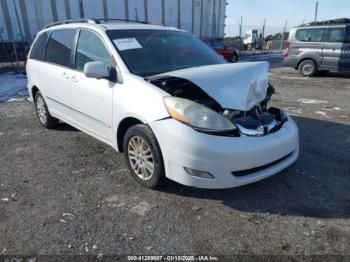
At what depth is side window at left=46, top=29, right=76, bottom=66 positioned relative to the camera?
4.10 m

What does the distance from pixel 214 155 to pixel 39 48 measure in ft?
A: 12.8

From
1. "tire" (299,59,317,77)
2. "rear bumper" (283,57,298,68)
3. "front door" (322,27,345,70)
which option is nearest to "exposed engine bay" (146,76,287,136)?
"front door" (322,27,345,70)

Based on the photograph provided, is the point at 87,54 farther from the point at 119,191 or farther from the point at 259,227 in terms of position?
the point at 259,227

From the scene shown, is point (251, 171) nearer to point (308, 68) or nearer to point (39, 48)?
point (39, 48)

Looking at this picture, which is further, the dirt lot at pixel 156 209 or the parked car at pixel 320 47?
the parked car at pixel 320 47

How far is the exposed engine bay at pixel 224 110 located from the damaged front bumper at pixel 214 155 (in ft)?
0.29

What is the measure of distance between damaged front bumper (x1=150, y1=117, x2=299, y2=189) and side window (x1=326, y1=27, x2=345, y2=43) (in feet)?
31.4

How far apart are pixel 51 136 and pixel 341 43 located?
10.1 metres

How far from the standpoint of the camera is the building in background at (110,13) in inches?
712

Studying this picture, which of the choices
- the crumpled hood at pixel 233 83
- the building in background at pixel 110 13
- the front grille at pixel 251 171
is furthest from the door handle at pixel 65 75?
the building in background at pixel 110 13

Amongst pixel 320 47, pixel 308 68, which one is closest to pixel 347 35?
pixel 320 47

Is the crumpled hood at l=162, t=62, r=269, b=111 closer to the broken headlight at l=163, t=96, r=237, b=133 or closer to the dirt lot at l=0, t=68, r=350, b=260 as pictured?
the broken headlight at l=163, t=96, r=237, b=133

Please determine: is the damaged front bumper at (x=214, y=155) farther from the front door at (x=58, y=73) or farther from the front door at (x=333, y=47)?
the front door at (x=333, y=47)

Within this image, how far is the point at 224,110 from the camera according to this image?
2.83 m
